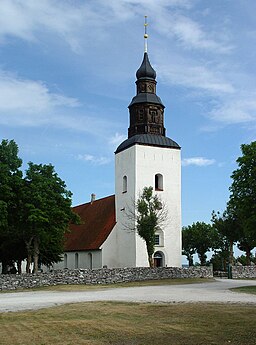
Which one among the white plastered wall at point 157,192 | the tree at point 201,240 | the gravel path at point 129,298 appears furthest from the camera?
the tree at point 201,240

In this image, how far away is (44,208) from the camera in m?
37.9

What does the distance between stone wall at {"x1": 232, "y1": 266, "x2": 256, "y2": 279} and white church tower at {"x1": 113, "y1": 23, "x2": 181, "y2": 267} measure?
5.77 metres

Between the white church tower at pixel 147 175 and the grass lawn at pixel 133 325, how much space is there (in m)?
29.7

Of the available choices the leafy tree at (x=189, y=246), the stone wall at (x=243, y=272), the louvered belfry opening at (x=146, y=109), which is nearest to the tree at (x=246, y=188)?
the stone wall at (x=243, y=272)

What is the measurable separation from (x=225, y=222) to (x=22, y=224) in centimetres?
2402

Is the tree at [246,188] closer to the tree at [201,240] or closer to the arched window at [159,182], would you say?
the arched window at [159,182]

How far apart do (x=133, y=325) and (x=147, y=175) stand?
35.3m

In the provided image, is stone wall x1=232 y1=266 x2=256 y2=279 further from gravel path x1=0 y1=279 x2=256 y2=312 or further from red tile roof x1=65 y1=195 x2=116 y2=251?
gravel path x1=0 y1=279 x2=256 y2=312

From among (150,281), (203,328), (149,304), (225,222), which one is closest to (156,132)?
(225,222)

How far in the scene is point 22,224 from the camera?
38.1m

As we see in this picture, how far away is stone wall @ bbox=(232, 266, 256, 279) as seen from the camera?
44906 millimetres

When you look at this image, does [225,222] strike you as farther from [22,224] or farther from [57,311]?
[57,311]

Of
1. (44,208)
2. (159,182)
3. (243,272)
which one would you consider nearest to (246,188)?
(44,208)

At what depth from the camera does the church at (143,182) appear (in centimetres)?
4822
